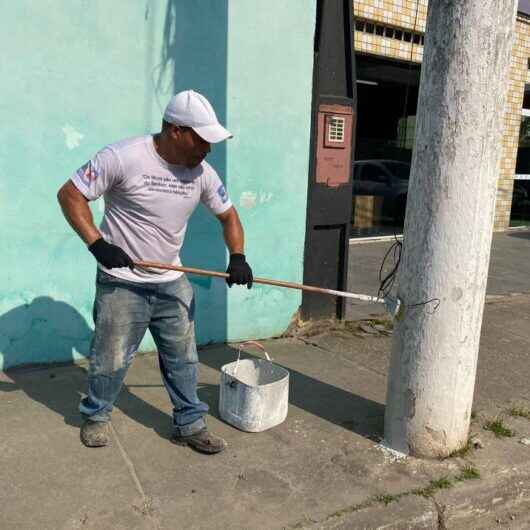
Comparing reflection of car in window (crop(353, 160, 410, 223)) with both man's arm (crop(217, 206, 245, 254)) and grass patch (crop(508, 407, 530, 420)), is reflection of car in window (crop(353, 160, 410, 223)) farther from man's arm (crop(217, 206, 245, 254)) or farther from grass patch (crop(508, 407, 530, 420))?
man's arm (crop(217, 206, 245, 254))

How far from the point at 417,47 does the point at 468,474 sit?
802 centimetres

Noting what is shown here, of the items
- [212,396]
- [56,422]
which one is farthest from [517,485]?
[56,422]

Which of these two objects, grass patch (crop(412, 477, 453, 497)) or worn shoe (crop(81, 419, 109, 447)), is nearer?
grass patch (crop(412, 477, 453, 497))

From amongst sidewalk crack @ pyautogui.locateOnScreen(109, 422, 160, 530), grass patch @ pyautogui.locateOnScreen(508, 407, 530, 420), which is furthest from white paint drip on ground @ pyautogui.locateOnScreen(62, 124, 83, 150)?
grass patch @ pyautogui.locateOnScreen(508, 407, 530, 420)

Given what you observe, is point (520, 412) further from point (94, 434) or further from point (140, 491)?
point (94, 434)

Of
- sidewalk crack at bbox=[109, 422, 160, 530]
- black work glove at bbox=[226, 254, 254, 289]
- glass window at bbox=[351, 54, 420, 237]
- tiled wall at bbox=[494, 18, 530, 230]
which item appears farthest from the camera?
tiled wall at bbox=[494, 18, 530, 230]

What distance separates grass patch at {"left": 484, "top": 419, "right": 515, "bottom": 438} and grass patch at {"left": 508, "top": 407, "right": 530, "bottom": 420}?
0.19 metres

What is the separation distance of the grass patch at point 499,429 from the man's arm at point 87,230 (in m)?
2.35

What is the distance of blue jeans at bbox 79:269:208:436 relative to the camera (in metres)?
3.03

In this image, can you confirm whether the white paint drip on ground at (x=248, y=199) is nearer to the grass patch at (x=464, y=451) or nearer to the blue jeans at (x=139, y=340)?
the blue jeans at (x=139, y=340)

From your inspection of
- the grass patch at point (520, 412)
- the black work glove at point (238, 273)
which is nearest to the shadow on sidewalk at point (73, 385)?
the grass patch at point (520, 412)

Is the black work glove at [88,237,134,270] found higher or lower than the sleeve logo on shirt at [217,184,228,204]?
lower

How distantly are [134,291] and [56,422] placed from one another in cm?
100

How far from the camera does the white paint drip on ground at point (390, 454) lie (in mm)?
3181
